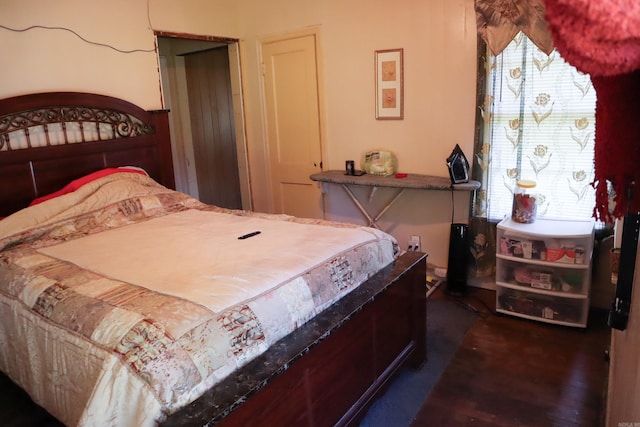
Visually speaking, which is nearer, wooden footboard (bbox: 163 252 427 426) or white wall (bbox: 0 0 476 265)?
wooden footboard (bbox: 163 252 427 426)

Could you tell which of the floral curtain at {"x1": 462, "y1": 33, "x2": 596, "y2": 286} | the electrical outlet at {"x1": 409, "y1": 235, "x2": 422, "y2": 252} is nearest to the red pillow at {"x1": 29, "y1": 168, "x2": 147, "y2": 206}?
the electrical outlet at {"x1": 409, "y1": 235, "x2": 422, "y2": 252}

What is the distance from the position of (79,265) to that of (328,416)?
4.12 ft

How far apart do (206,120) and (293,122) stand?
1.16 meters

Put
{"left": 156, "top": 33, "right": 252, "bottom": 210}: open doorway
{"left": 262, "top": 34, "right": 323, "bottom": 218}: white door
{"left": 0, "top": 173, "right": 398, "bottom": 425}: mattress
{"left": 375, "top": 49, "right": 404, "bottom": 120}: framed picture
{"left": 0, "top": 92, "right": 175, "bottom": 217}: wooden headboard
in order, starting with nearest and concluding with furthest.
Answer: {"left": 0, "top": 173, "right": 398, "bottom": 425}: mattress
{"left": 0, "top": 92, "right": 175, "bottom": 217}: wooden headboard
{"left": 375, "top": 49, "right": 404, "bottom": 120}: framed picture
{"left": 262, "top": 34, "right": 323, "bottom": 218}: white door
{"left": 156, "top": 33, "right": 252, "bottom": 210}: open doorway

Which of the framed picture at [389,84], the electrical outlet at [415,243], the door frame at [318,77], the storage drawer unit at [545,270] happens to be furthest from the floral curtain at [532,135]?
the door frame at [318,77]

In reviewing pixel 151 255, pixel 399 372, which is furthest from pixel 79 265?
pixel 399 372

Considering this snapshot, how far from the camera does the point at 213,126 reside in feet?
15.6

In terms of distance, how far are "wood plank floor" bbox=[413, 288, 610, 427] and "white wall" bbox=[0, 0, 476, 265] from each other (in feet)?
3.10

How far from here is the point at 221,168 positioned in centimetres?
484

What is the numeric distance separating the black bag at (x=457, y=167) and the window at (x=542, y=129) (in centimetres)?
14

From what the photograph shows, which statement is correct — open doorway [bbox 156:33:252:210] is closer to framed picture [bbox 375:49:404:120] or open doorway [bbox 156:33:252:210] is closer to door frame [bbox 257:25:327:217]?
door frame [bbox 257:25:327:217]

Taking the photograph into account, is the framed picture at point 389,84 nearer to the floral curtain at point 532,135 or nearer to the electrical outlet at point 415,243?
the floral curtain at point 532,135

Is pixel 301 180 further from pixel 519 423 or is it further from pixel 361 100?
pixel 519 423

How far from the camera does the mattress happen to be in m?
1.35
